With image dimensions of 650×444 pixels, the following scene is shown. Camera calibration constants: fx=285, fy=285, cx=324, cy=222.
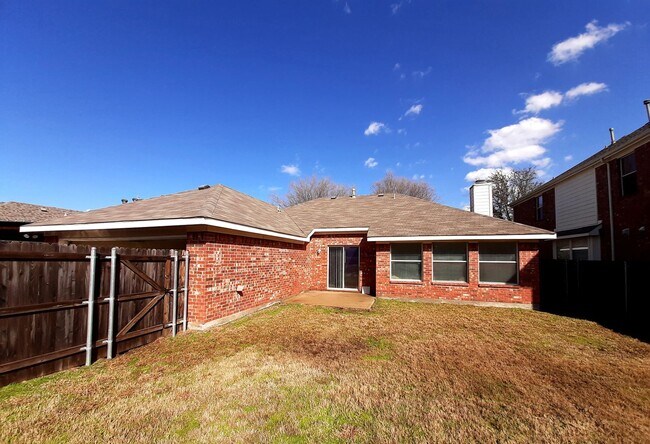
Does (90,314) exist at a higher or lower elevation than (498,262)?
lower

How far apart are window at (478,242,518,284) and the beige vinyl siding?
650 cm

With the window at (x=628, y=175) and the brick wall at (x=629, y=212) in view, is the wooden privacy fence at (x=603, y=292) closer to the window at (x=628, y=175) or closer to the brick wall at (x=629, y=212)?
the brick wall at (x=629, y=212)

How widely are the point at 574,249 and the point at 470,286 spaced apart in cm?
809

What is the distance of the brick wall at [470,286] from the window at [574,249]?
5.00 metres

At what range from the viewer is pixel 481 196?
16078 millimetres

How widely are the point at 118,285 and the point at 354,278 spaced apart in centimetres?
975

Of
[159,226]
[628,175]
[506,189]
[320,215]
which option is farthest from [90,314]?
[506,189]

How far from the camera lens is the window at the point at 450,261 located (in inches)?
435

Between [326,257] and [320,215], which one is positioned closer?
[326,257]

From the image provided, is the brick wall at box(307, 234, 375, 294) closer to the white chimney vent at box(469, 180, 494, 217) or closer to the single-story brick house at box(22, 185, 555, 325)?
the single-story brick house at box(22, 185, 555, 325)

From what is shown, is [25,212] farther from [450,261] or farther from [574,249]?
[574,249]

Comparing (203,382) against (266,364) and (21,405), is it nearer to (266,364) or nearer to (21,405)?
(266,364)

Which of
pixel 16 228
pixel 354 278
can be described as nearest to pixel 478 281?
pixel 354 278

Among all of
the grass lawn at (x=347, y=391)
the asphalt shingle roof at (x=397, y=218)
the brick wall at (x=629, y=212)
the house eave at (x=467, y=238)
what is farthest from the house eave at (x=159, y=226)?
the brick wall at (x=629, y=212)
